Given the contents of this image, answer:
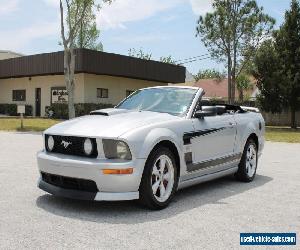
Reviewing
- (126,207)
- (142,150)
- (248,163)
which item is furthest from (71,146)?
(248,163)

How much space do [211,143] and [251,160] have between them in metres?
1.73

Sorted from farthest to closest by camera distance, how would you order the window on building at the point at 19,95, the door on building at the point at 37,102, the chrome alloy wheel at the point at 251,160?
the window on building at the point at 19,95, the door on building at the point at 37,102, the chrome alloy wheel at the point at 251,160

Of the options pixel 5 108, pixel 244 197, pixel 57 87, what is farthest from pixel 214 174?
pixel 5 108

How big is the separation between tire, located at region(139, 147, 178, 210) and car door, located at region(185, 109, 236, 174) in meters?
0.40

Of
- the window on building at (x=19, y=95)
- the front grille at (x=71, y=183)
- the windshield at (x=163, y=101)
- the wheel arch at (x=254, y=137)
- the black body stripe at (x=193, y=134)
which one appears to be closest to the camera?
the front grille at (x=71, y=183)

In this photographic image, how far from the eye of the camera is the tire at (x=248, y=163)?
300 inches

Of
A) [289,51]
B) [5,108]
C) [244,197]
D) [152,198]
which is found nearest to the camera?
[152,198]

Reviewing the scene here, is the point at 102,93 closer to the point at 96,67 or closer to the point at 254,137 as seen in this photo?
the point at 96,67

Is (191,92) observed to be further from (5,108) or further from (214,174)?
(5,108)

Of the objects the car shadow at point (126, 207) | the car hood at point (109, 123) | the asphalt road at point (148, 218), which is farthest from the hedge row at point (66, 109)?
the car hood at point (109, 123)

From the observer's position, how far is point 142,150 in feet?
17.0

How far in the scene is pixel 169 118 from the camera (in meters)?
5.93

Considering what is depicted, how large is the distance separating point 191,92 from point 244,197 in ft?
5.69

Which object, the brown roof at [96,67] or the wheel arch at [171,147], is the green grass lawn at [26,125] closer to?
the brown roof at [96,67]
